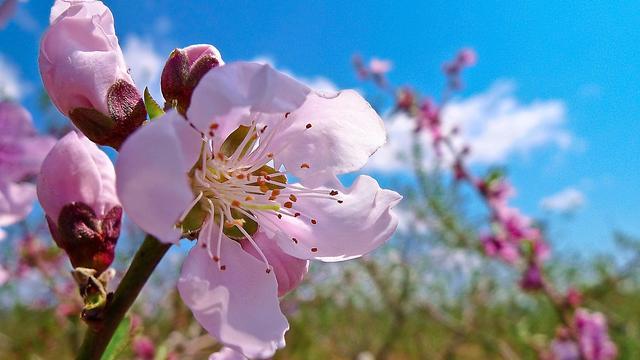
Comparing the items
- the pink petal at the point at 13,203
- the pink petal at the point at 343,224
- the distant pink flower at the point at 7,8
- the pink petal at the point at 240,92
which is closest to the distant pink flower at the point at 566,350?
the pink petal at the point at 343,224

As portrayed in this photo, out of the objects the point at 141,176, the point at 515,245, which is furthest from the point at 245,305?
the point at 515,245

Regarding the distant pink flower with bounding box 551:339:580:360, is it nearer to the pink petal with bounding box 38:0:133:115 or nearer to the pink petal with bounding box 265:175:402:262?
the pink petal with bounding box 265:175:402:262

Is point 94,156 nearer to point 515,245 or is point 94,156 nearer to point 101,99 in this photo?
point 101,99

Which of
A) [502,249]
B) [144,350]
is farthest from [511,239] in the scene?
[144,350]

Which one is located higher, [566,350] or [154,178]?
[566,350]

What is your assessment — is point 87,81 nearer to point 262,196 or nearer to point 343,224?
point 262,196

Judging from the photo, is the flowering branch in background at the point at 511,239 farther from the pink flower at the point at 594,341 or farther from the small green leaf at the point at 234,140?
the small green leaf at the point at 234,140
